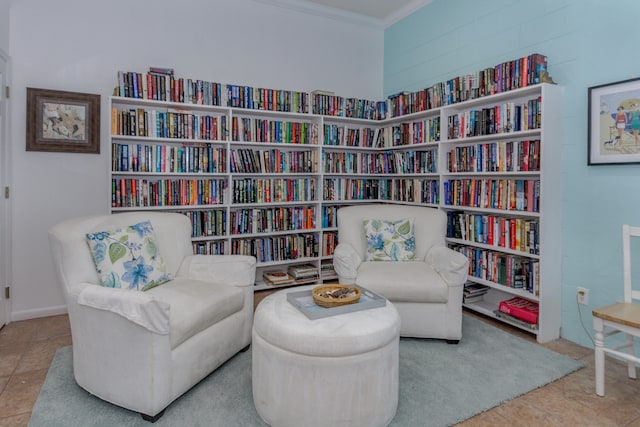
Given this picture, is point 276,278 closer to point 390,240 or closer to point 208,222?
point 208,222

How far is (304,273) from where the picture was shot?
3.86 meters

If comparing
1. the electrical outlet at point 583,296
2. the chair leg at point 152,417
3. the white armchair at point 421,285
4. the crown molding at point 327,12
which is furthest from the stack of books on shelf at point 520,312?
the crown molding at point 327,12

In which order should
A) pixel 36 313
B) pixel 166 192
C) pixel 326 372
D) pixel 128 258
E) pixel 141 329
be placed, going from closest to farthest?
1. pixel 326 372
2. pixel 141 329
3. pixel 128 258
4. pixel 36 313
5. pixel 166 192

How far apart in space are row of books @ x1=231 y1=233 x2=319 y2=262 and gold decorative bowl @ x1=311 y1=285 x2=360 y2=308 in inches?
66.8

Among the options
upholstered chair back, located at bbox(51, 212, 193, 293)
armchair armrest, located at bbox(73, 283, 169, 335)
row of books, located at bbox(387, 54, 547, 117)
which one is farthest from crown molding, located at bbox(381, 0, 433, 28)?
armchair armrest, located at bbox(73, 283, 169, 335)

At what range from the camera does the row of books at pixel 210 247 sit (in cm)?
343

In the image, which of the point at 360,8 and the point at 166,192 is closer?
the point at 166,192

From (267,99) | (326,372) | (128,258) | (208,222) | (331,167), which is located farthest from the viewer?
(331,167)

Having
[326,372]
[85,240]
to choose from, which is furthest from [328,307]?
[85,240]

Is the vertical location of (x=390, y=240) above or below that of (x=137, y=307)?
above

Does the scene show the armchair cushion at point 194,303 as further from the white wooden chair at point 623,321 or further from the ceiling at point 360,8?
the ceiling at point 360,8

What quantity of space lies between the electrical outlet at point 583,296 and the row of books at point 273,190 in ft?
7.64

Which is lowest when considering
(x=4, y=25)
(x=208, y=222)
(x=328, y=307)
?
(x=328, y=307)

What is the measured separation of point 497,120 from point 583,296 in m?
1.35
